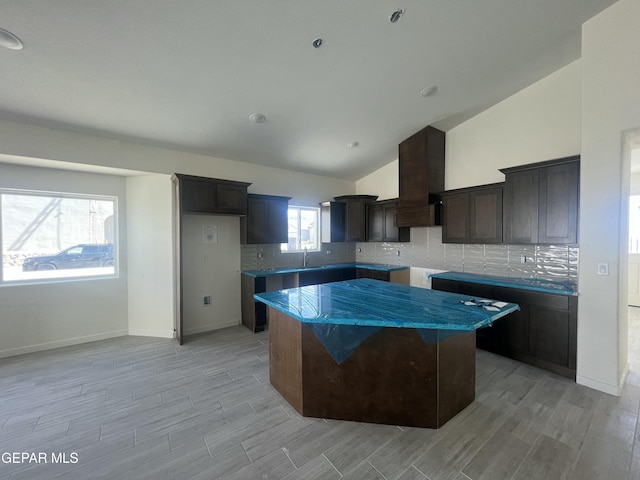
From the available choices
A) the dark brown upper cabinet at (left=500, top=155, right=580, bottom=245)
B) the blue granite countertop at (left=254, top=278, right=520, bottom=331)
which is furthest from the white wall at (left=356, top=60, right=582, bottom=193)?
the blue granite countertop at (left=254, top=278, right=520, bottom=331)

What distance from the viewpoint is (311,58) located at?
8.16 feet

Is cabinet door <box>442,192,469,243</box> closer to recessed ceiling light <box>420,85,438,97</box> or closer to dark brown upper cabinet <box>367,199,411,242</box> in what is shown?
dark brown upper cabinet <box>367,199,411,242</box>

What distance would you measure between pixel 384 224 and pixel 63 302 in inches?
206

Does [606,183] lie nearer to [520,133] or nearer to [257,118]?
[520,133]

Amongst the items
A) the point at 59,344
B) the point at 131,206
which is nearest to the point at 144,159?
the point at 131,206

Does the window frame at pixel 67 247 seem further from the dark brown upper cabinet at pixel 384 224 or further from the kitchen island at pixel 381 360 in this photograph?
the dark brown upper cabinet at pixel 384 224

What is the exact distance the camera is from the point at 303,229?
5465 mm

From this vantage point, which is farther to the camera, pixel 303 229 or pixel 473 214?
pixel 303 229

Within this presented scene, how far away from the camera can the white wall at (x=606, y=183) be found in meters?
2.34

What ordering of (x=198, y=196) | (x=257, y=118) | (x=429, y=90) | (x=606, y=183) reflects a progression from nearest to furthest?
1. (x=606, y=183)
2. (x=429, y=90)
3. (x=257, y=118)
4. (x=198, y=196)

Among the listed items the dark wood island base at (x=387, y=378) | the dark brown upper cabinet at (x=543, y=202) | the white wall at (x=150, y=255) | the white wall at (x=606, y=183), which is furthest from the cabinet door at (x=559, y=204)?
the white wall at (x=150, y=255)

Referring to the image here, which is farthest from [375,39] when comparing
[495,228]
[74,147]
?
[74,147]

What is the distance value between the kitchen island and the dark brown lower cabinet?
3.82ft

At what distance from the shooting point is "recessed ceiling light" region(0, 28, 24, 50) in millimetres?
1896
